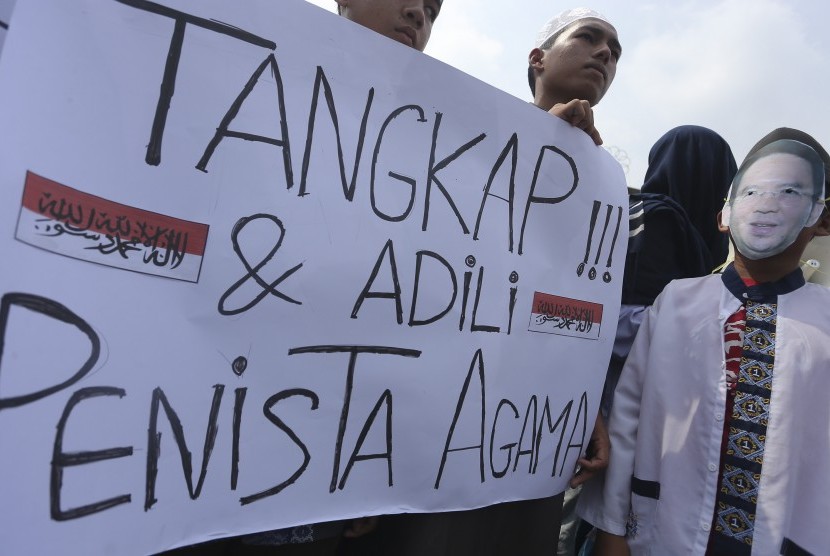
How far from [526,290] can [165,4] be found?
93 cm

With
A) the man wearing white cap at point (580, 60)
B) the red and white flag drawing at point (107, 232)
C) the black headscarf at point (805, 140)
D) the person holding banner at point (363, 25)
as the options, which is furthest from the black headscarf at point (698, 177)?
the red and white flag drawing at point (107, 232)

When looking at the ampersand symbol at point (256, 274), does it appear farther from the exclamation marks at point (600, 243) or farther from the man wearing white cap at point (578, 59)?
the man wearing white cap at point (578, 59)

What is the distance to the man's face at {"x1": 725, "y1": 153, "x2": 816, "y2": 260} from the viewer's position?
1.25 meters

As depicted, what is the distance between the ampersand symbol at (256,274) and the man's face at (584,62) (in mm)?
1207

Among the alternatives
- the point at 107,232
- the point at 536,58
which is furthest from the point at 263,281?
the point at 536,58

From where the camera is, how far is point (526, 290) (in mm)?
1278

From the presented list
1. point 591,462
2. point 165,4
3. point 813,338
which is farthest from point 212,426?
point 813,338

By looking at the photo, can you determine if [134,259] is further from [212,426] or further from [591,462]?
[591,462]

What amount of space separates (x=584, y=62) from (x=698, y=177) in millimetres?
616

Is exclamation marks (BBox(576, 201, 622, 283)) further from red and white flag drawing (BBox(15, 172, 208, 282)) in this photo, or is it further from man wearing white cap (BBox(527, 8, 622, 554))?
red and white flag drawing (BBox(15, 172, 208, 282))

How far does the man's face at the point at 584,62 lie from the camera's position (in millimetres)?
1714

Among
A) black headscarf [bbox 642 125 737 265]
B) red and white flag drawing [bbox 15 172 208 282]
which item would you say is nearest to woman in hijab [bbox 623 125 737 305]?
black headscarf [bbox 642 125 737 265]

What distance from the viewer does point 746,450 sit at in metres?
1.21

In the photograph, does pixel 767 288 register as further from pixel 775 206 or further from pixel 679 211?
pixel 679 211
